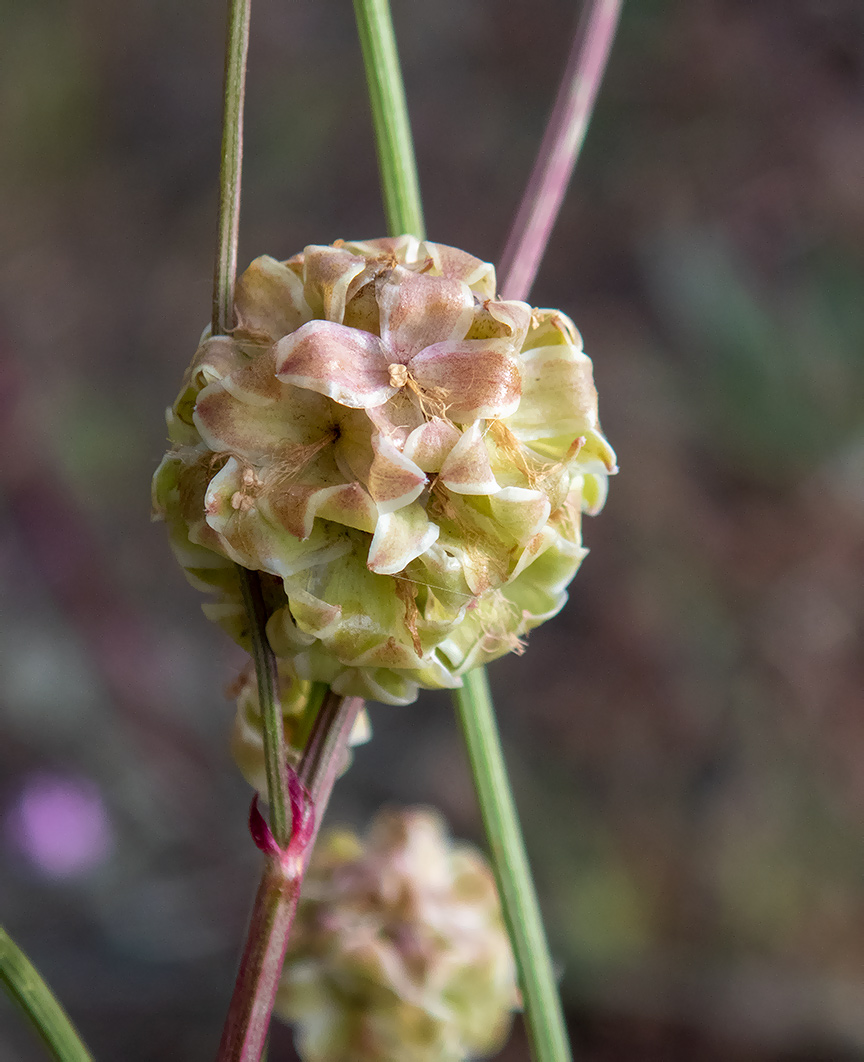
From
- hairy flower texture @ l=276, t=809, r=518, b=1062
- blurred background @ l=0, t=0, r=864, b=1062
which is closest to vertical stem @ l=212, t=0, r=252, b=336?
hairy flower texture @ l=276, t=809, r=518, b=1062

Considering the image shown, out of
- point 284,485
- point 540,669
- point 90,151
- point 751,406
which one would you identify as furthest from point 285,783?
point 90,151

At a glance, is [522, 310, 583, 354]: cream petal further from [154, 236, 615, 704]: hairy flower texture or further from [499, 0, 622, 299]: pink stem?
[499, 0, 622, 299]: pink stem

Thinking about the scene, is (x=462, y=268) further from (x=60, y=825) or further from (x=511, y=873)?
(x=60, y=825)

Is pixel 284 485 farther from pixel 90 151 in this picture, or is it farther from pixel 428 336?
pixel 90 151

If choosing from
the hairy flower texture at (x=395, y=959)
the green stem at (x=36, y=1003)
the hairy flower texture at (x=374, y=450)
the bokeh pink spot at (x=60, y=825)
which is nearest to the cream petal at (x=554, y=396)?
the hairy flower texture at (x=374, y=450)

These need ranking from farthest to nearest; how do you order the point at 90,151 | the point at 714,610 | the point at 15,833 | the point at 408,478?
the point at 90,151, the point at 714,610, the point at 15,833, the point at 408,478

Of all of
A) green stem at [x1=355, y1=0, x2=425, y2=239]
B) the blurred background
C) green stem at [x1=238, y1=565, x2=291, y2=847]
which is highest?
the blurred background

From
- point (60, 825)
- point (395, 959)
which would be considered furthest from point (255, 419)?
point (60, 825)
